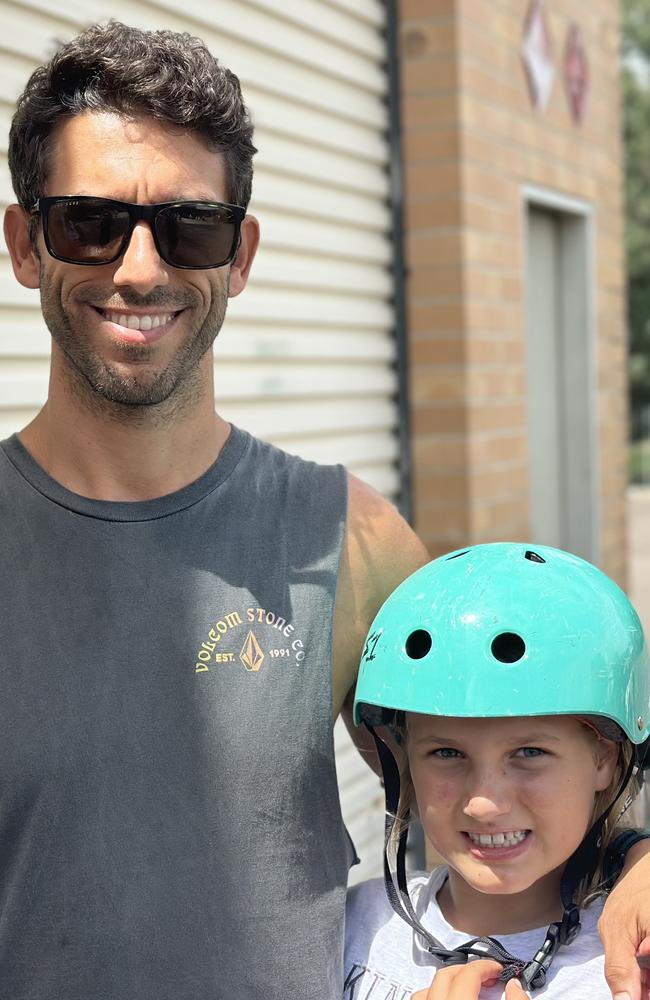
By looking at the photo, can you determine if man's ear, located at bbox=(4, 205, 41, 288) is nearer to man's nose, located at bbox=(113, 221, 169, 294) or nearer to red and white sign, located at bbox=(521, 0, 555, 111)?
man's nose, located at bbox=(113, 221, 169, 294)

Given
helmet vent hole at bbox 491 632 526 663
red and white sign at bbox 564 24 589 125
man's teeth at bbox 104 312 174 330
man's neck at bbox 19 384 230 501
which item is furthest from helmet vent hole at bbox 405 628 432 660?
red and white sign at bbox 564 24 589 125

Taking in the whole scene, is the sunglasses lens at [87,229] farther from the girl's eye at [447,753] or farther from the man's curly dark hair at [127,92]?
the girl's eye at [447,753]

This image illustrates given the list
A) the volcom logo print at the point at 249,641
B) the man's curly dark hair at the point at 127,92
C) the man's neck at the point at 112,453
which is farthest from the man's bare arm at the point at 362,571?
the man's curly dark hair at the point at 127,92

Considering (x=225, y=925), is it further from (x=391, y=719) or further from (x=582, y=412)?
(x=582, y=412)

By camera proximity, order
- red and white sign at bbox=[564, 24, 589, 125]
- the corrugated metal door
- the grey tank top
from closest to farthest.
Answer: the grey tank top → the corrugated metal door → red and white sign at bbox=[564, 24, 589, 125]

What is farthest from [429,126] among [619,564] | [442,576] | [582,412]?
[442,576]

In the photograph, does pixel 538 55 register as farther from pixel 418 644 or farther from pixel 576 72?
pixel 418 644

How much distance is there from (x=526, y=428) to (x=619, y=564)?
2058 millimetres

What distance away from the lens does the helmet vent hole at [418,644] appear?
2312 millimetres

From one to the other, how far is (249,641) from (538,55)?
6.08 m

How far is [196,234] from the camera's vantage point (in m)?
2.31

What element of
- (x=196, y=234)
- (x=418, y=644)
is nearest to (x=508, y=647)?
(x=418, y=644)

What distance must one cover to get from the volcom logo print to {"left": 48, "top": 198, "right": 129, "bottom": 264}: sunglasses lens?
67cm

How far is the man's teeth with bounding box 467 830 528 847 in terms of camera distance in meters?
2.26
